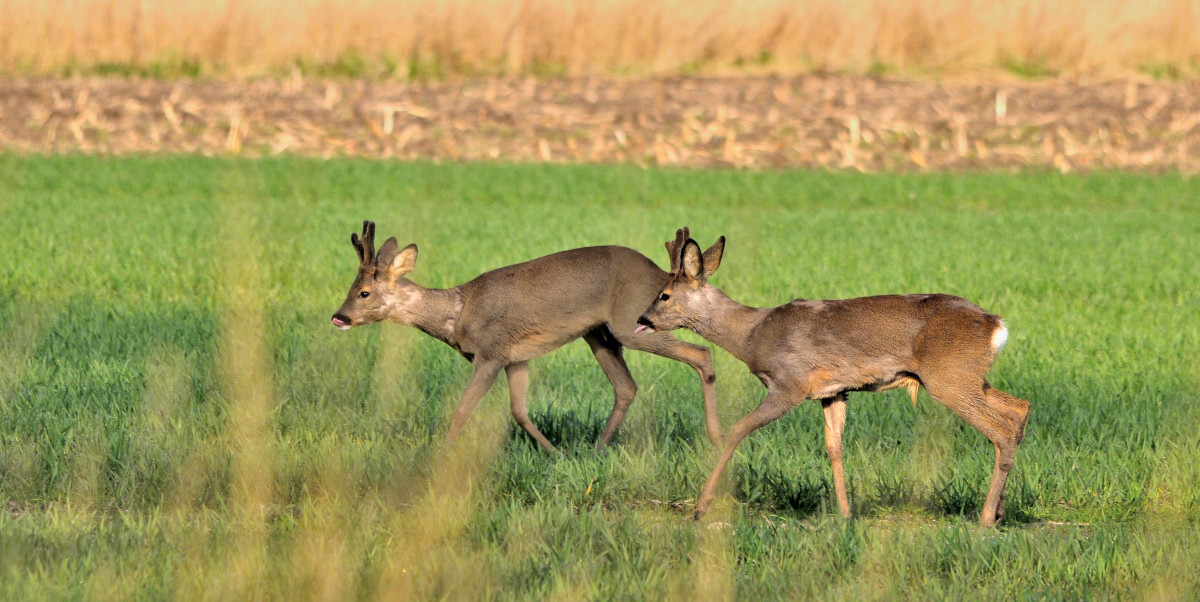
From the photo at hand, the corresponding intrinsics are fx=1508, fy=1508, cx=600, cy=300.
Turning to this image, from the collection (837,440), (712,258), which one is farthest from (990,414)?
(712,258)

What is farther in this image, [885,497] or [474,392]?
[474,392]

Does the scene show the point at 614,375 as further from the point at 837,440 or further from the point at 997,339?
the point at 997,339

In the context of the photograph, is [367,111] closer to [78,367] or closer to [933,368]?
[78,367]

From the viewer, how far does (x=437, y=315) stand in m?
8.16

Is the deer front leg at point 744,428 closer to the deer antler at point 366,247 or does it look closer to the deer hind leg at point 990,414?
the deer hind leg at point 990,414

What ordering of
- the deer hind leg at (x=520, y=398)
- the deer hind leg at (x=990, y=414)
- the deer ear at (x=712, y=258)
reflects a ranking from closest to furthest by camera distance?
the deer hind leg at (x=990, y=414)
the deer ear at (x=712, y=258)
the deer hind leg at (x=520, y=398)

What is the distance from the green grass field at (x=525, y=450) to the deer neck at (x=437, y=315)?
0.51 m

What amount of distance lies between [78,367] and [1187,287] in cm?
989

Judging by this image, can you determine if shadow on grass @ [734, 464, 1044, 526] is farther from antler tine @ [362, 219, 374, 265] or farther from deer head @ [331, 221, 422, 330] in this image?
antler tine @ [362, 219, 374, 265]

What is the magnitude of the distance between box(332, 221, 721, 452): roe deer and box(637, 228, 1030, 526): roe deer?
3.66 ft

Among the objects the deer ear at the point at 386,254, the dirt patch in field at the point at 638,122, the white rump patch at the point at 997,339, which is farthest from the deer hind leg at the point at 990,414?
the dirt patch in field at the point at 638,122

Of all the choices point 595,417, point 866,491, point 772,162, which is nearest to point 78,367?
point 595,417

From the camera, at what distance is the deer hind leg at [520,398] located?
7.89 m

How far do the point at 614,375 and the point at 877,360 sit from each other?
2.08 m
